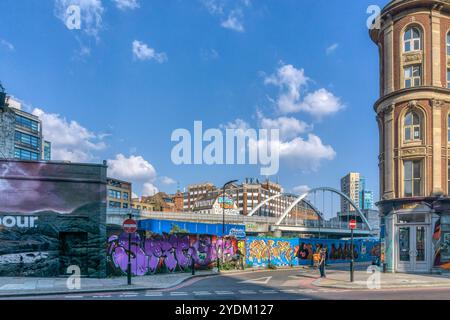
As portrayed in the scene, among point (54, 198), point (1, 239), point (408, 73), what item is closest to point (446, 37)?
point (408, 73)

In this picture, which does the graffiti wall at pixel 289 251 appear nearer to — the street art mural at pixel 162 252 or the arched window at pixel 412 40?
the street art mural at pixel 162 252

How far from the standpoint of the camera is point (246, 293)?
753 inches

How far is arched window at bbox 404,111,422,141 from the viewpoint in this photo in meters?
30.9

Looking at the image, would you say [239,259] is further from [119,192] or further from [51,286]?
[119,192]

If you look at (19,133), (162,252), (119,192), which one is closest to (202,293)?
(162,252)

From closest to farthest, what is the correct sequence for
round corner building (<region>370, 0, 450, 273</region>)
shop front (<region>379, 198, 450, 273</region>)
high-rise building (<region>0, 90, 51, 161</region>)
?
shop front (<region>379, 198, 450, 273</region>) → round corner building (<region>370, 0, 450, 273</region>) → high-rise building (<region>0, 90, 51, 161</region>)

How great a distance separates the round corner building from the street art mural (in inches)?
500

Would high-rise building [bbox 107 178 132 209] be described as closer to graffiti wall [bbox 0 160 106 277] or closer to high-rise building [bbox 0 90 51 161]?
high-rise building [bbox 0 90 51 161]

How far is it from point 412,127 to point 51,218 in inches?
941

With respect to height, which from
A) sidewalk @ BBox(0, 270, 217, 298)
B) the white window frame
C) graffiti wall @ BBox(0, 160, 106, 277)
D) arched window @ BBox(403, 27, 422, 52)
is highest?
arched window @ BBox(403, 27, 422, 52)

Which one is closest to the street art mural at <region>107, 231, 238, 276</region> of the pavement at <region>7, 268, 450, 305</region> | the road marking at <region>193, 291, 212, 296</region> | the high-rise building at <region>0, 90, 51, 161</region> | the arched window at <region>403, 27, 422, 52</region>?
the pavement at <region>7, 268, 450, 305</region>

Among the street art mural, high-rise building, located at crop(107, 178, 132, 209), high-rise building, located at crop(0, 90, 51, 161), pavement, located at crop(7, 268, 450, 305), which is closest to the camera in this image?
pavement, located at crop(7, 268, 450, 305)
